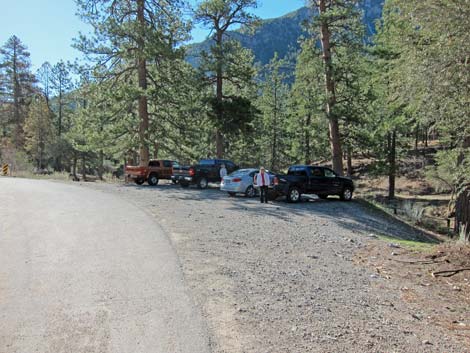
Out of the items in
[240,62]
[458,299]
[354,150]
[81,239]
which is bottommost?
[458,299]

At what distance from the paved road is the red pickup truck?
14601 mm

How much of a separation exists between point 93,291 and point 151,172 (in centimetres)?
2054

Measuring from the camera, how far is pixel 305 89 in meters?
24.3

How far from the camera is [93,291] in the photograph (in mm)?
5668

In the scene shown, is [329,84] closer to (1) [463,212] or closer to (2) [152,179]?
(1) [463,212]

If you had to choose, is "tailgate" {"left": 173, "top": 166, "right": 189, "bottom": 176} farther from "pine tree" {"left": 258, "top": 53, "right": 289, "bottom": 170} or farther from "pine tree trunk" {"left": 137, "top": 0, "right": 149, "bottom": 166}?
"pine tree" {"left": 258, "top": 53, "right": 289, "bottom": 170}

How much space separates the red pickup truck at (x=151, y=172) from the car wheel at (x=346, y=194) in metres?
12.0

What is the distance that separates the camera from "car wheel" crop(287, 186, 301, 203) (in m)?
18.8

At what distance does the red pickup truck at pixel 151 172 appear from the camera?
2555cm

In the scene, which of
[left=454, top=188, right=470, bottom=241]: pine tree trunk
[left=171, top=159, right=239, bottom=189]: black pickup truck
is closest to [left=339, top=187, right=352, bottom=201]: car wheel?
[left=454, top=188, right=470, bottom=241]: pine tree trunk

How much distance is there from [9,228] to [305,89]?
18931mm

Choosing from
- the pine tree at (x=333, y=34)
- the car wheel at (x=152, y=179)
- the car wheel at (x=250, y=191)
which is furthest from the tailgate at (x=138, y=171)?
the pine tree at (x=333, y=34)

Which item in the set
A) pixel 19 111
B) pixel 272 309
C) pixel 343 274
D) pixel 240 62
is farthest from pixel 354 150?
pixel 19 111

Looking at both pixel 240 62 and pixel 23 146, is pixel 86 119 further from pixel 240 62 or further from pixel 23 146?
pixel 23 146
